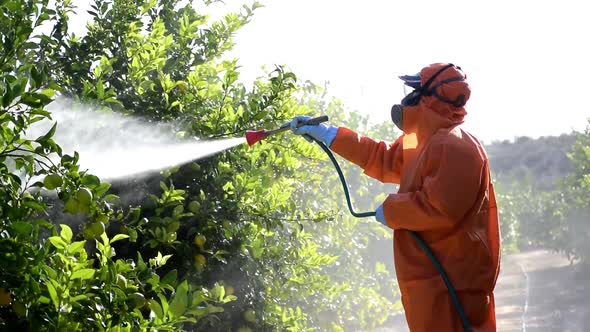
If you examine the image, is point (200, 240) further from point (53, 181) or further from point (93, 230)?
point (53, 181)

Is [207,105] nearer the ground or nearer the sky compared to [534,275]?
nearer the sky

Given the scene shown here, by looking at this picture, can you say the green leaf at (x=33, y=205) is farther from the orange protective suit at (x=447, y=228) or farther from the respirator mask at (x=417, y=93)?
the respirator mask at (x=417, y=93)

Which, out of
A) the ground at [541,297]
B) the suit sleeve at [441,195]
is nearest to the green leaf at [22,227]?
the suit sleeve at [441,195]

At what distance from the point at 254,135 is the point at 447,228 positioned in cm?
75

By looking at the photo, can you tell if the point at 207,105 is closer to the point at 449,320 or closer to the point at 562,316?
the point at 449,320

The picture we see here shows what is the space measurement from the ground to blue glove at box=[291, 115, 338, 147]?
6.09 metres

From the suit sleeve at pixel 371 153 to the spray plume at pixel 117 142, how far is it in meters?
0.41

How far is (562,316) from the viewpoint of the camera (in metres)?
10.4

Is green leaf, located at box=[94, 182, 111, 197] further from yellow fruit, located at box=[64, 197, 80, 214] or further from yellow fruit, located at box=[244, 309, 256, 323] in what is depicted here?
yellow fruit, located at box=[244, 309, 256, 323]

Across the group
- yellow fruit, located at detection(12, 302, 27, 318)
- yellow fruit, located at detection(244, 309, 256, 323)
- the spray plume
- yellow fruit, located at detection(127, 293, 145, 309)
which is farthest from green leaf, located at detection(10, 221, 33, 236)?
yellow fruit, located at detection(244, 309, 256, 323)

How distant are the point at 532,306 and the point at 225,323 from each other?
8.16m

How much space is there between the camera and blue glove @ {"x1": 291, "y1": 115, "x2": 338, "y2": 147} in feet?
12.3

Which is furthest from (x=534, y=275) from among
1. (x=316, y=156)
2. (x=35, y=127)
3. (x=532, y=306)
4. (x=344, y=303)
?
(x=35, y=127)

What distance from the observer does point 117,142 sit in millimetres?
3467
